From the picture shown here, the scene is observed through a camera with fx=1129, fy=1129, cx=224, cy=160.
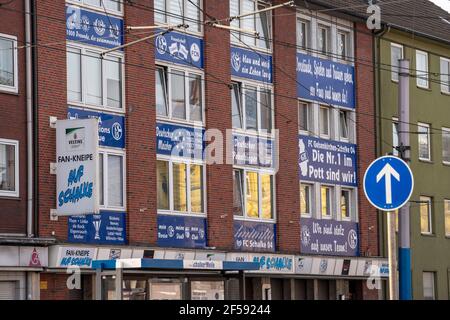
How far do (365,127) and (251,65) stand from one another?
6.81 meters

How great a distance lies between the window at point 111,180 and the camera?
29.8 metres

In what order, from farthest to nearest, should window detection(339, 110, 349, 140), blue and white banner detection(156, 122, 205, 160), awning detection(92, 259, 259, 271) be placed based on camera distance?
window detection(339, 110, 349, 140) < blue and white banner detection(156, 122, 205, 160) < awning detection(92, 259, 259, 271)

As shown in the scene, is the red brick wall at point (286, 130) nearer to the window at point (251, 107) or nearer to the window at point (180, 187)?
the window at point (251, 107)

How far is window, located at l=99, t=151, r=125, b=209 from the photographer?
97.8 ft

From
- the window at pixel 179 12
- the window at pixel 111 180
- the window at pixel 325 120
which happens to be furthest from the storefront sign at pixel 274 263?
the window at pixel 179 12

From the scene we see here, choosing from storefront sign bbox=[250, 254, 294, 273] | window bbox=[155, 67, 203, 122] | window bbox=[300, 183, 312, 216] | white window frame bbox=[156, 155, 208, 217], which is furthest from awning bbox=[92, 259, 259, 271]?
window bbox=[300, 183, 312, 216]

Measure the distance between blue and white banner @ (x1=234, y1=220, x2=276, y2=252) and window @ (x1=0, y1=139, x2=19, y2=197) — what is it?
877cm

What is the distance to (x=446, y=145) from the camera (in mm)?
44781

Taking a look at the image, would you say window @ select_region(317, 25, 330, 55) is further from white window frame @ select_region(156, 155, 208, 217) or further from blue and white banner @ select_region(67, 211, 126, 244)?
blue and white banner @ select_region(67, 211, 126, 244)

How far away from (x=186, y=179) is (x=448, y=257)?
15416 millimetres

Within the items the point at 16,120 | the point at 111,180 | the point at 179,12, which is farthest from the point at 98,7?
the point at 111,180

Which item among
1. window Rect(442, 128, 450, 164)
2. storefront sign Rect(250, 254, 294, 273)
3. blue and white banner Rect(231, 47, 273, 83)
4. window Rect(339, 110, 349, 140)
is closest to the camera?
storefront sign Rect(250, 254, 294, 273)
